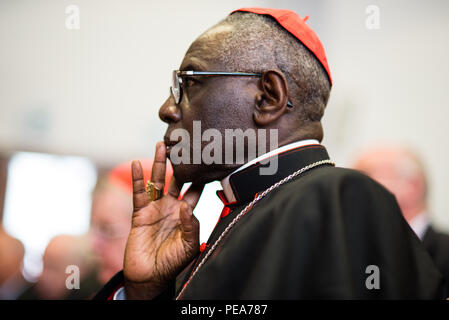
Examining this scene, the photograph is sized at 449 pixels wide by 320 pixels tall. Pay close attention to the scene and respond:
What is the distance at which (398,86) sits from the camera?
5.01m

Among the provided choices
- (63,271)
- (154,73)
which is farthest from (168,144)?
(154,73)

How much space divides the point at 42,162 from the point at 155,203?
4253mm

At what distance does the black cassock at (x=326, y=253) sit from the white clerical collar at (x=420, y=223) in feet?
7.89

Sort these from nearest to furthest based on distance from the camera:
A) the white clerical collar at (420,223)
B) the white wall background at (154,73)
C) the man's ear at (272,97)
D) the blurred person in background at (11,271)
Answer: the man's ear at (272,97) < the white clerical collar at (420,223) < the white wall background at (154,73) < the blurred person in background at (11,271)

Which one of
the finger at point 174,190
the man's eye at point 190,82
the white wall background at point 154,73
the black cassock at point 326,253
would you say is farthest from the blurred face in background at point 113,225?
the black cassock at point 326,253

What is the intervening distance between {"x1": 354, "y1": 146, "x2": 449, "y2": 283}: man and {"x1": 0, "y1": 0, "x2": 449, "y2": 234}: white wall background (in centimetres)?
106

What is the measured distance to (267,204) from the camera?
1.59m

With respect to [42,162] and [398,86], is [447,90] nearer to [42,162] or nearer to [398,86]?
[398,86]

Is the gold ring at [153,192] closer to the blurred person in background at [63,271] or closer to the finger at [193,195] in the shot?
the finger at [193,195]

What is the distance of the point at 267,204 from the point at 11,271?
4838 millimetres

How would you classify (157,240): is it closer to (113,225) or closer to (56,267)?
(113,225)

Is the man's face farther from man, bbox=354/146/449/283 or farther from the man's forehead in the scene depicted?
man, bbox=354/146/449/283

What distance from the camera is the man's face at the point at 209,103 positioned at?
1806mm
